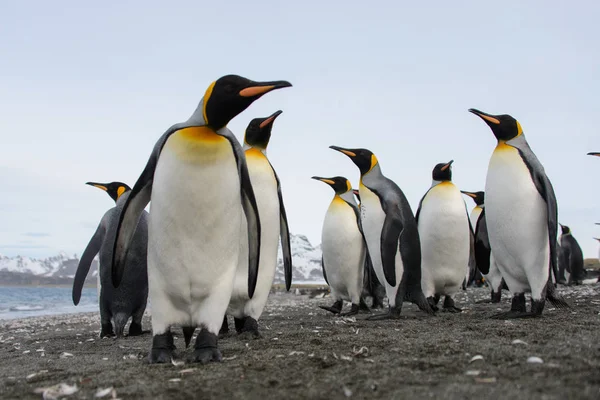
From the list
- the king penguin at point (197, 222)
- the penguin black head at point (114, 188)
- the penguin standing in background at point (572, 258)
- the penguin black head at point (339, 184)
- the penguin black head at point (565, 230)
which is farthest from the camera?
the penguin black head at point (565, 230)

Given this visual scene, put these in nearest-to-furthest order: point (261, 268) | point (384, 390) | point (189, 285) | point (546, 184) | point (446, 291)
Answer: point (384, 390) → point (189, 285) → point (261, 268) → point (546, 184) → point (446, 291)

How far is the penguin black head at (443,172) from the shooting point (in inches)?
333

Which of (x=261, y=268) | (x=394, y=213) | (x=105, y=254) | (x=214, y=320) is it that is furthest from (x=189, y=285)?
(x=394, y=213)

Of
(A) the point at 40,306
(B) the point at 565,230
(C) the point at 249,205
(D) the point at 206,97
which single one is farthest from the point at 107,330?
(A) the point at 40,306

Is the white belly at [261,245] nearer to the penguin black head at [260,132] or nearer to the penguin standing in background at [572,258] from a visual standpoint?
the penguin black head at [260,132]

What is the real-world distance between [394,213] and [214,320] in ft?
11.9

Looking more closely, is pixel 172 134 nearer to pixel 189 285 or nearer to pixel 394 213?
pixel 189 285

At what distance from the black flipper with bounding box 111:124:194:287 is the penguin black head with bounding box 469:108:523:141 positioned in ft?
13.3

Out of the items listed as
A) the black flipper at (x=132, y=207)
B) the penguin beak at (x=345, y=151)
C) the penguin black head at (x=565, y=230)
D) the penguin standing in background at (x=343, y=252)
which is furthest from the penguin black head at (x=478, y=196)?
the penguin black head at (x=565, y=230)

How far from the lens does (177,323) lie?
3854mm

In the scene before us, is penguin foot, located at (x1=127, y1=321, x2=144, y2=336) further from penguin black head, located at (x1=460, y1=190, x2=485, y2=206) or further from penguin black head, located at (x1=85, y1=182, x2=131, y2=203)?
penguin black head, located at (x1=460, y1=190, x2=485, y2=206)

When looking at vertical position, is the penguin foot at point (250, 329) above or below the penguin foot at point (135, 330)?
above

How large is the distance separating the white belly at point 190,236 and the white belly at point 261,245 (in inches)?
48.1

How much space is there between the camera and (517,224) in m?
5.95
